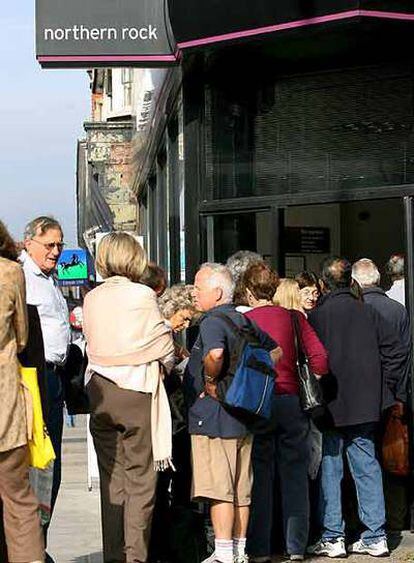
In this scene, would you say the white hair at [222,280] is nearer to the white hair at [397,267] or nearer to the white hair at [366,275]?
the white hair at [366,275]

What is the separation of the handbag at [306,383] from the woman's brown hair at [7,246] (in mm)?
2038

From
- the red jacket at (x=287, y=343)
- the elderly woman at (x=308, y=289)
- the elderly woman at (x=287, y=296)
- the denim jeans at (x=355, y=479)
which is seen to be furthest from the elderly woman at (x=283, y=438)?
the elderly woman at (x=308, y=289)

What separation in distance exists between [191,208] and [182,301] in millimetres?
1771

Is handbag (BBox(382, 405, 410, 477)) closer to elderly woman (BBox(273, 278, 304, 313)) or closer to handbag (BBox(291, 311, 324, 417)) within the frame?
handbag (BBox(291, 311, 324, 417))

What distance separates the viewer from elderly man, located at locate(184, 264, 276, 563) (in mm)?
7688

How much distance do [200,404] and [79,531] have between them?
2.37 metres

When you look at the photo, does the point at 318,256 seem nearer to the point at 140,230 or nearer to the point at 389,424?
the point at 389,424

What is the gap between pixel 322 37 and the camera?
9516 millimetres

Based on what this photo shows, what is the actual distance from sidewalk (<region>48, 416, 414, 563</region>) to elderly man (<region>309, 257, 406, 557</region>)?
0.20 meters

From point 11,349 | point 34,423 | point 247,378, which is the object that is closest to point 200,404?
point 247,378

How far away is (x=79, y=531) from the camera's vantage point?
970 cm

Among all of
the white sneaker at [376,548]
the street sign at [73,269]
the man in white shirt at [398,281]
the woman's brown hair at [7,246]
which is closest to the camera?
the woman's brown hair at [7,246]

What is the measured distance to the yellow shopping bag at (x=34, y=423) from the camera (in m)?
6.64

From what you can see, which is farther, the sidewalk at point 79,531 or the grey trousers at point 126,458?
Result: the sidewalk at point 79,531
